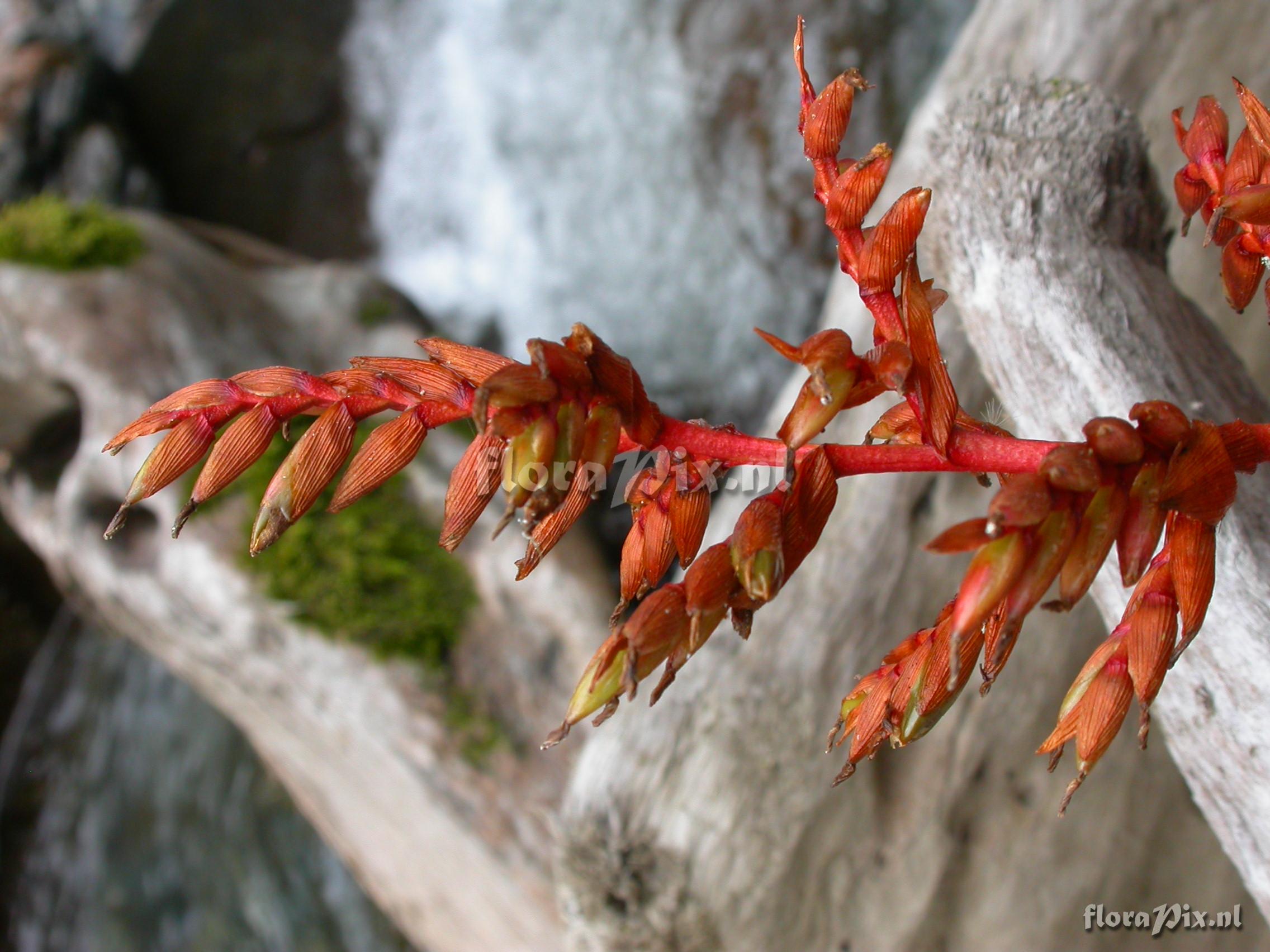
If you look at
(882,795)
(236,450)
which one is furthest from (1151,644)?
(882,795)

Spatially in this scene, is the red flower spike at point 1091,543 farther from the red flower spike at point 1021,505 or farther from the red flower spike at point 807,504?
the red flower spike at point 807,504

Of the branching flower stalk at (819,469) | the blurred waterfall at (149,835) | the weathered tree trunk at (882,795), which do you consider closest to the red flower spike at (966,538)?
the branching flower stalk at (819,469)

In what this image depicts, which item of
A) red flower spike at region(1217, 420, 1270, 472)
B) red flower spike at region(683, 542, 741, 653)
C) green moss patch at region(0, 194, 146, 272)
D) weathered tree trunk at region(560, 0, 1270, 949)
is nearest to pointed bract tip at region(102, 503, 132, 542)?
red flower spike at region(683, 542, 741, 653)

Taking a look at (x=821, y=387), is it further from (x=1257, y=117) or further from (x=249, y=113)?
(x=249, y=113)

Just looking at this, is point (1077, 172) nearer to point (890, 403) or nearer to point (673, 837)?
point (890, 403)

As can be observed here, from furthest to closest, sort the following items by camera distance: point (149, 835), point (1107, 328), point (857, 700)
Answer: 1. point (149, 835)
2. point (1107, 328)
3. point (857, 700)

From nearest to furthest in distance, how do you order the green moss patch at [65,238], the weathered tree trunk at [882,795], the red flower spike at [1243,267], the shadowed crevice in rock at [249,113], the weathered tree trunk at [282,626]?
the red flower spike at [1243,267], the weathered tree trunk at [882,795], the weathered tree trunk at [282,626], the green moss patch at [65,238], the shadowed crevice in rock at [249,113]

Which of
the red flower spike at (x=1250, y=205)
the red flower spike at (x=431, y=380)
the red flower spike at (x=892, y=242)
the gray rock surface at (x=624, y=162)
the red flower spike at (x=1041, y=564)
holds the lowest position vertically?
the red flower spike at (x=1041, y=564)
